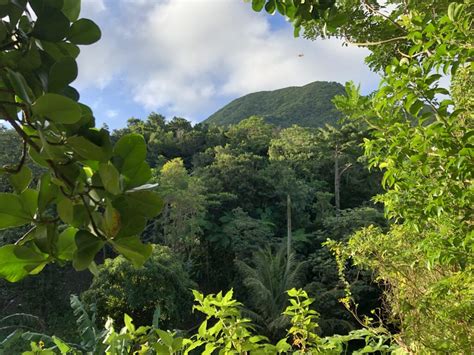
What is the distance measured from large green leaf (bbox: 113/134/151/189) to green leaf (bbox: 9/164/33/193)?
0.08m

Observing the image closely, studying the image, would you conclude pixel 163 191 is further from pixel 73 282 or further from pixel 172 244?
pixel 73 282

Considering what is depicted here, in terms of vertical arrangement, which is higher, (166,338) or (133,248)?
(133,248)

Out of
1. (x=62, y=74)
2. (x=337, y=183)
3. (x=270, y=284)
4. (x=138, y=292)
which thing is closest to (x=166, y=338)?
(x=62, y=74)

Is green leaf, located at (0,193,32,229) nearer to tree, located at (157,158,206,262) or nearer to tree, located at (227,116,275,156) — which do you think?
tree, located at (157,158,206,262)

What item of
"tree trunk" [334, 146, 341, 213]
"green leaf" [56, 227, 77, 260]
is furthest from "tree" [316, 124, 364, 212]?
"green leaf" [56, 227, 77, 260]

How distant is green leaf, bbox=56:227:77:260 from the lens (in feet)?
0.98

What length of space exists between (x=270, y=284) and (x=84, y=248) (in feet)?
29.5

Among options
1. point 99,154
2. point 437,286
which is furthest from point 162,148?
point 99,154

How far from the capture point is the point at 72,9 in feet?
0.96

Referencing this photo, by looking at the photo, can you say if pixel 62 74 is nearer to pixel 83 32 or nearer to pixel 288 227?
pixel 83 32

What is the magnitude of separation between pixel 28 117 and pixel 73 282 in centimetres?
1119

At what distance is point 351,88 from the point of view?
4.08 feet

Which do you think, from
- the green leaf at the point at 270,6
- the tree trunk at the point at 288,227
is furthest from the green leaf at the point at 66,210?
the tree trunk at the point at 288,227

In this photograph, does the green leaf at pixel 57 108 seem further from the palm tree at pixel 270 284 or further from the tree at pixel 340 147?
the tree at pixel 340 147
